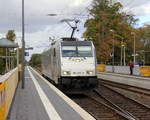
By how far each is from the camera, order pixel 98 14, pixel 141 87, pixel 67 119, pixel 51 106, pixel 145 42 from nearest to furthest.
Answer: pixel 67 119, pixel 51 106, pixel 141 87, pixel 98 14, pixel 145 42

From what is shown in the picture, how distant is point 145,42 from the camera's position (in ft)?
442

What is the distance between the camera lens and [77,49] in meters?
25.7

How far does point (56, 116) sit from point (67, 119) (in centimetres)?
73

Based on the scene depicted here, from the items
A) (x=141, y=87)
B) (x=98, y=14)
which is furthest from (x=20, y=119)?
(x=98, y=14)

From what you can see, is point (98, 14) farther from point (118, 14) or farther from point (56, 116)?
point (56, 116)

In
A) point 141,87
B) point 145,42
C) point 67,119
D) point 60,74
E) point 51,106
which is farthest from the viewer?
point 145,42

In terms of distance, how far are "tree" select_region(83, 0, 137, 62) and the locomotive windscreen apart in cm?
5894

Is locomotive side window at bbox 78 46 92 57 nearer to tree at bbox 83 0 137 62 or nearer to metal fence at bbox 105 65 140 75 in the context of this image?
metal fence at bbox 105 65 140 75

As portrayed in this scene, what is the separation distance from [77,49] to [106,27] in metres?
65.9

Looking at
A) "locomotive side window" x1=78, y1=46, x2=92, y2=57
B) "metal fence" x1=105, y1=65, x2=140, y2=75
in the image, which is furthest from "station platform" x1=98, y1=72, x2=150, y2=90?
"metal fence" x1=105, y1=65, x2=140, y2=75

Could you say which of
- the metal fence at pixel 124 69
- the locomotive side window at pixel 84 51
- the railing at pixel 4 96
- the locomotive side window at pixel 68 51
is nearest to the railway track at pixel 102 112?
the locomotive side window at pixel 84 51

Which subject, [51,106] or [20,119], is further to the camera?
[51,106]

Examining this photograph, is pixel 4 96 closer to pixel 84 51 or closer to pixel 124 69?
pixel 84 51

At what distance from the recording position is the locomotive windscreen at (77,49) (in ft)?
83.6
